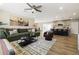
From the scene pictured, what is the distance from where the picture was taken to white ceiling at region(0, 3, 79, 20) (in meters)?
2.32

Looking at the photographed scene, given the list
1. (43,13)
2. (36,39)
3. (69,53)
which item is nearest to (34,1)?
(43,13)

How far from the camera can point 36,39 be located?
2.43m

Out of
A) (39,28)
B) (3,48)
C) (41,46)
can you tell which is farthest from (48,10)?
(3,48)

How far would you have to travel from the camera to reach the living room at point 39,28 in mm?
2314

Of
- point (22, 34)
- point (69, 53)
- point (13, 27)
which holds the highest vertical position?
point (13, 27)

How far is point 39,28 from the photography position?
94.9 inches

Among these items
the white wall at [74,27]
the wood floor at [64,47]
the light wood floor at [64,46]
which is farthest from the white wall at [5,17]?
the white wall at [74,27]

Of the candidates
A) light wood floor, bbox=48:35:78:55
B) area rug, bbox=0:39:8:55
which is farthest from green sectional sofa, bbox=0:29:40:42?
light wood floor, bbox=48:35:78:55

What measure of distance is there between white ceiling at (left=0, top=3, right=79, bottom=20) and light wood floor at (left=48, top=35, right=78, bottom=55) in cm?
42

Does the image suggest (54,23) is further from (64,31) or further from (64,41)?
(64,41)

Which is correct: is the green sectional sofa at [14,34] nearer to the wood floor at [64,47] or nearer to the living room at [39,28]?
the living room at [39,28]

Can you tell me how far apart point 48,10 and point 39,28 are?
0.41 metres

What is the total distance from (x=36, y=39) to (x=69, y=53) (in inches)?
28.8

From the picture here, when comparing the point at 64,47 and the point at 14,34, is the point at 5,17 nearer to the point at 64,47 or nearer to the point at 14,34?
the point at 14,34
